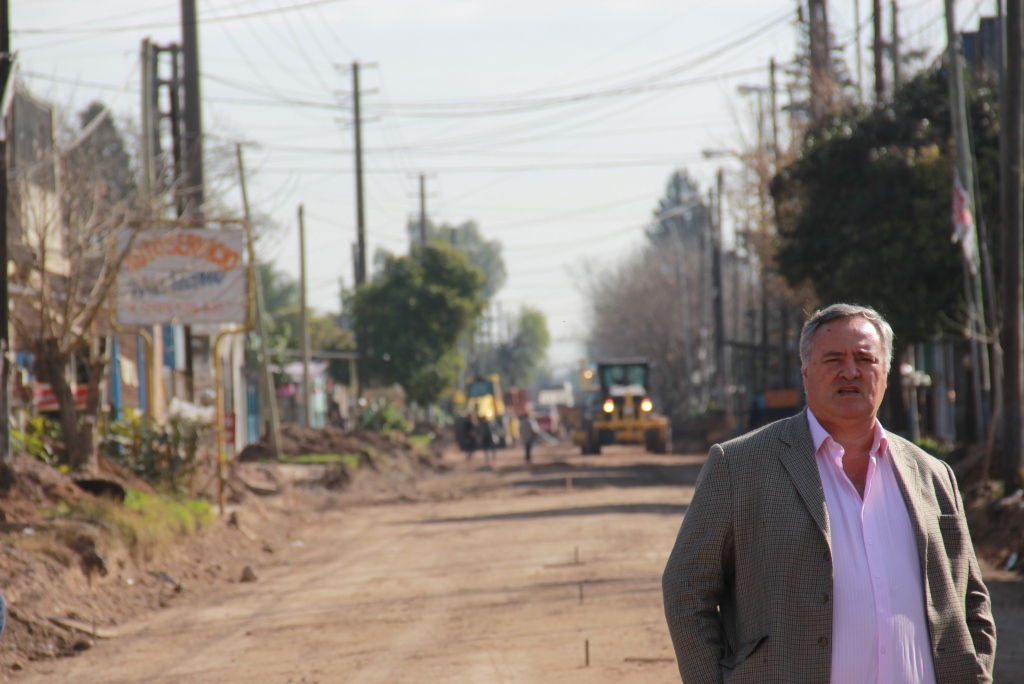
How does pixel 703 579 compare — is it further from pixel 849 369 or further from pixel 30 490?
pixel 30 490

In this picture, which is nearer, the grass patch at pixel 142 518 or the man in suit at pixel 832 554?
the man in suit at pixel 832 554

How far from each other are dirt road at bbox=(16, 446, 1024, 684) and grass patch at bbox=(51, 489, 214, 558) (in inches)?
48.2

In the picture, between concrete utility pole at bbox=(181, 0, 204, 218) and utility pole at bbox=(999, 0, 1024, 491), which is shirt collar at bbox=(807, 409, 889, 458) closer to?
utility pole at bbox=(999, 0, 1024, 491)

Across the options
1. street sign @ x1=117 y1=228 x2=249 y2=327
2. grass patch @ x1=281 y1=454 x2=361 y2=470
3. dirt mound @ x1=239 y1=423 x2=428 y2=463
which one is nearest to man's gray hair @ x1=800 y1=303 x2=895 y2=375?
street sign @ x1=117 y1=228 x2=249 y2=327

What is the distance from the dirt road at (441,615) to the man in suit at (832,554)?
15.7 feet

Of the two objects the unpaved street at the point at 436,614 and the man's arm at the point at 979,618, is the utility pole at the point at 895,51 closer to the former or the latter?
the unpaved street at the point at 436,614

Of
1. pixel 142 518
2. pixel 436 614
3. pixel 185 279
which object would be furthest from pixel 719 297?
pixel 436 614

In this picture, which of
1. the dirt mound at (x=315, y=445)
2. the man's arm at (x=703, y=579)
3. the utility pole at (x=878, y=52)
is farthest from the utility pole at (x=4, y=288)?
the utility pole at (x=878, y=52)

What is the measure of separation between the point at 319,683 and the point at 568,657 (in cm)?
182

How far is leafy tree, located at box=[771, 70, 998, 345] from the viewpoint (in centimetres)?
2403

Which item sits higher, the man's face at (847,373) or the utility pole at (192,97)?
the utility pole at (192,97)

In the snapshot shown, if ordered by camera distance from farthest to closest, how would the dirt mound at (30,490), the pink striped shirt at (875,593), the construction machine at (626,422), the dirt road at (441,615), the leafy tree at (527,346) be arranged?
the leafy tree at (527,346), the construction machine at (626,422), the dirt mound at (30,490), the dirt road at (441,615), the pink striped shirt at (875,593)

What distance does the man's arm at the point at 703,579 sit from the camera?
364 centimetres

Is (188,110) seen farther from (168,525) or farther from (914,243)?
(914,243)
